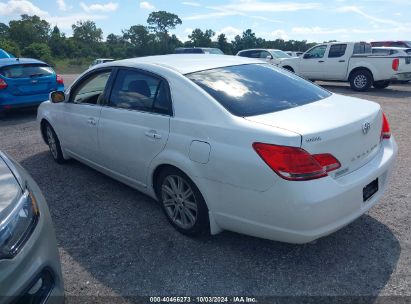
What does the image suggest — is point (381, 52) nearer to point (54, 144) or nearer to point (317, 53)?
point (317, 53)

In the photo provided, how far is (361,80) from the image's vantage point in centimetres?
1273

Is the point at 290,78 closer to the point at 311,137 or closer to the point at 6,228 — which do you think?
the point at 311,137

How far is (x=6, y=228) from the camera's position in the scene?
180cm

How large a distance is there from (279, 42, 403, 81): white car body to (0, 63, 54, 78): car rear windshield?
382 inches

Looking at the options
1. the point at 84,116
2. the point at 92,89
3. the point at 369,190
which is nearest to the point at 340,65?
the point at 92,89

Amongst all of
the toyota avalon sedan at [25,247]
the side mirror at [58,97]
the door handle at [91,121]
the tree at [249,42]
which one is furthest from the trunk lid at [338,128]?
the tree at [249,42]

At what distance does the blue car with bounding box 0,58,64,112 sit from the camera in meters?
8.25

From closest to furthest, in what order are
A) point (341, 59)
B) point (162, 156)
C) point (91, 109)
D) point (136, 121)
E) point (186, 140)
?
point (186, 140), point (162, 156), point (136, 121), point (91, 109), point (341, 59)

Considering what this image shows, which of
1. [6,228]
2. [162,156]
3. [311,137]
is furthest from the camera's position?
[162,156]

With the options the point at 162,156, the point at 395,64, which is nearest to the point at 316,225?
the point at 162,156

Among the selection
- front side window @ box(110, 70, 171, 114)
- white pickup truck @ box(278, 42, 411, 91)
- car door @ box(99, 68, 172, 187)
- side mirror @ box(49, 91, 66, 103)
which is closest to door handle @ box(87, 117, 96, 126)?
car door @ box(99, 68, 172, 187)

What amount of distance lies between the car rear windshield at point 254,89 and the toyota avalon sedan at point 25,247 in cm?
154

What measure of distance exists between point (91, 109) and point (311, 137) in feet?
8.87

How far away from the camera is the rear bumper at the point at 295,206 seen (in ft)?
7.84
